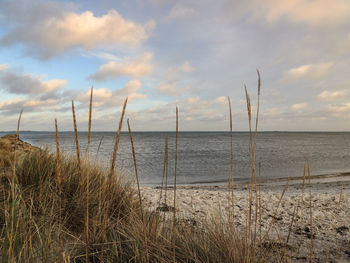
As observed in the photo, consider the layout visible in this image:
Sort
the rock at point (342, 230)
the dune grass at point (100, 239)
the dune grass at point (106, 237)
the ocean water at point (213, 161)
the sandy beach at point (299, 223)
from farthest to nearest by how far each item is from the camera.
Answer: the ocean water at point (213, 161) < the rock at point (342, 230) < the sandy beach at point (299, 223) < the dune grass at point (100, 239) < the dune grass at point (106, 237)

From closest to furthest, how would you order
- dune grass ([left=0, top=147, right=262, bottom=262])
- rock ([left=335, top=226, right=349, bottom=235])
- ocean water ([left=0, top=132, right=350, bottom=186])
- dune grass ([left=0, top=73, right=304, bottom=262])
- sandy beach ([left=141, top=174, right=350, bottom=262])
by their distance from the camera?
dune grass ([left=0, top=73, right=304, bottom=262]) → dune grass ([left=0, top=147, right=262, bottom=262]) → sandy beach ([left=141, top=174, right=350, bottom=262]) → rock ([left=335, top=226, right=349, bottom=235]) → ocean water ([left=0, top=132, right=350, bottom=186])

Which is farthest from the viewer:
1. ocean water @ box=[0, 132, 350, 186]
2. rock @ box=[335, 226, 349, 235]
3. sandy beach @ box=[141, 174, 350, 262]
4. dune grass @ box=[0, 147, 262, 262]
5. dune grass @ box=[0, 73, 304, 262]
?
ocean water @ box=[0, 132, 350, 186]

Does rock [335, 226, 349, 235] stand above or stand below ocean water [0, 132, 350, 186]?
above

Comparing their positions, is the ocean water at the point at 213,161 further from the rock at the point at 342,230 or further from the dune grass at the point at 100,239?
the rock at the point at 342,230

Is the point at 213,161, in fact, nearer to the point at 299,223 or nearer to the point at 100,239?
the point at 299,223

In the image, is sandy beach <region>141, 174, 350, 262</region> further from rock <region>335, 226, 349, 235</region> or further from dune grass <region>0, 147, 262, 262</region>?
dune grass <region>0, 147, 262, 262</region>

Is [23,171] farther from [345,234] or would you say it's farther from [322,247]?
[345,234]

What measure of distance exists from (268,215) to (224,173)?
11.5 meters

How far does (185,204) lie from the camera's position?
676cm

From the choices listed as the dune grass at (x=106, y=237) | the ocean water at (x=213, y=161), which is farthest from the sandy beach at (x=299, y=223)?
the ocean water at (x=213, y=161)

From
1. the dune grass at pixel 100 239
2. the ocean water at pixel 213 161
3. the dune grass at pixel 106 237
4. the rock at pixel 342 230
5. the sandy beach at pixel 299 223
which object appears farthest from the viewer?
the ocean water at pixel 213 161

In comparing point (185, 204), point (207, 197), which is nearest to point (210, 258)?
point (185, 204)

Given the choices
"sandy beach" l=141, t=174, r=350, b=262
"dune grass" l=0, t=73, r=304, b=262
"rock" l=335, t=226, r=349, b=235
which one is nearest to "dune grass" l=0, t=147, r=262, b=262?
"dune grass" l=0, t=73, r=304, b=262

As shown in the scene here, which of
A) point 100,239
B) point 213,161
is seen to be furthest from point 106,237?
point 213,161
